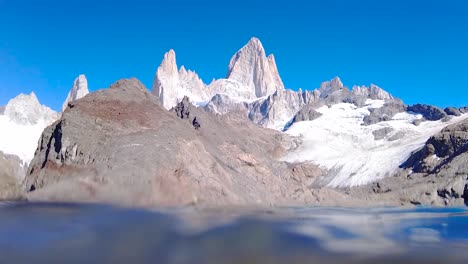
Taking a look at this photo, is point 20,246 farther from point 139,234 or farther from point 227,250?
point 227,250

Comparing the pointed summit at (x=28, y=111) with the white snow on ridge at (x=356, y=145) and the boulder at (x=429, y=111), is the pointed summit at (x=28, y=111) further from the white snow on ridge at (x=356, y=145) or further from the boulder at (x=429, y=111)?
the boulder at (x=429, y=111)

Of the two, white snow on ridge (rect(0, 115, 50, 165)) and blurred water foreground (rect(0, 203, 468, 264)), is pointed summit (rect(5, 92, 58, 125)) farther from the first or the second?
blurred water foreground (rect(0, 203, 468, 264))

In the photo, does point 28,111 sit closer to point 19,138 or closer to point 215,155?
point 19,138

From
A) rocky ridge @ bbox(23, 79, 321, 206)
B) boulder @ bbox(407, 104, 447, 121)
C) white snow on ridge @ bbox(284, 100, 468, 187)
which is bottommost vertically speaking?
rocky ridge @ bbox(23, 79, 321, 206)

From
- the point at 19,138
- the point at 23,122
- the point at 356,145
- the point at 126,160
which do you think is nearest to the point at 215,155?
the point at 126,160

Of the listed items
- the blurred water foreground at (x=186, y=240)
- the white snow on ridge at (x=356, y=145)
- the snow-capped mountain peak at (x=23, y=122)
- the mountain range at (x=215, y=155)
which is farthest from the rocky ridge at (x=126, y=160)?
the snow-capped mountain peak at (x=23, y=122)

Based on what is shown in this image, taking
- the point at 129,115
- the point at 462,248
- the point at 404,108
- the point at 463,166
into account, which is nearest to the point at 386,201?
the point at 463,166

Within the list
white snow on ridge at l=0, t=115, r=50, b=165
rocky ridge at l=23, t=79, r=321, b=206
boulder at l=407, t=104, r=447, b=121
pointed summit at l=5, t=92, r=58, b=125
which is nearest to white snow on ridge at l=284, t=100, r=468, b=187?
boulder at l=407, t=104, r=447, b=121
